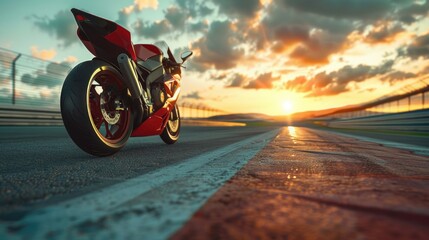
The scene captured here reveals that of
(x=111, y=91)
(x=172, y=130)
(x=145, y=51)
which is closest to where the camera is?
(x=111, y=91)

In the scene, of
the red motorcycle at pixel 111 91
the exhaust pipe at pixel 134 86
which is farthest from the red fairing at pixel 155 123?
the exhaust pipe at pixel 134 86

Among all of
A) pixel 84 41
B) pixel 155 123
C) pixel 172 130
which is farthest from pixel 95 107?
pixel 172 130

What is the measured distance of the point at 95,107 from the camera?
3562 millimetres

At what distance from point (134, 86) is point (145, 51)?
1118 mm

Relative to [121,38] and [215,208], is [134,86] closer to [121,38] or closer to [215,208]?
[121,38]

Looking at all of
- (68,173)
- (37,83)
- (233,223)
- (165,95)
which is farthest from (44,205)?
(37,83)

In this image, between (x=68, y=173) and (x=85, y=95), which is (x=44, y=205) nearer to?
(x=68, y=173)

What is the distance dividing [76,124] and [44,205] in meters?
2.01

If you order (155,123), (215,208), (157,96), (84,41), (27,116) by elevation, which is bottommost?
(215,208)

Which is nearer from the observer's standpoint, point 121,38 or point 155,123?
point 121,38

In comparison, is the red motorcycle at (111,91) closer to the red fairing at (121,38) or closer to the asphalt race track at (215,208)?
the red fairing at (121,38)

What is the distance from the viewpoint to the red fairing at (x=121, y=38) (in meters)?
3.77

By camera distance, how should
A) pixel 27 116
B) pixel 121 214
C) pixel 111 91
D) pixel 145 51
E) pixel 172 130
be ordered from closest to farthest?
pixel 121 214, pixel 111 91, pixel 145 51, pixel 172 130, pixel 27 116

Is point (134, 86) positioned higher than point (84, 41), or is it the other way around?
point (84, 41)
